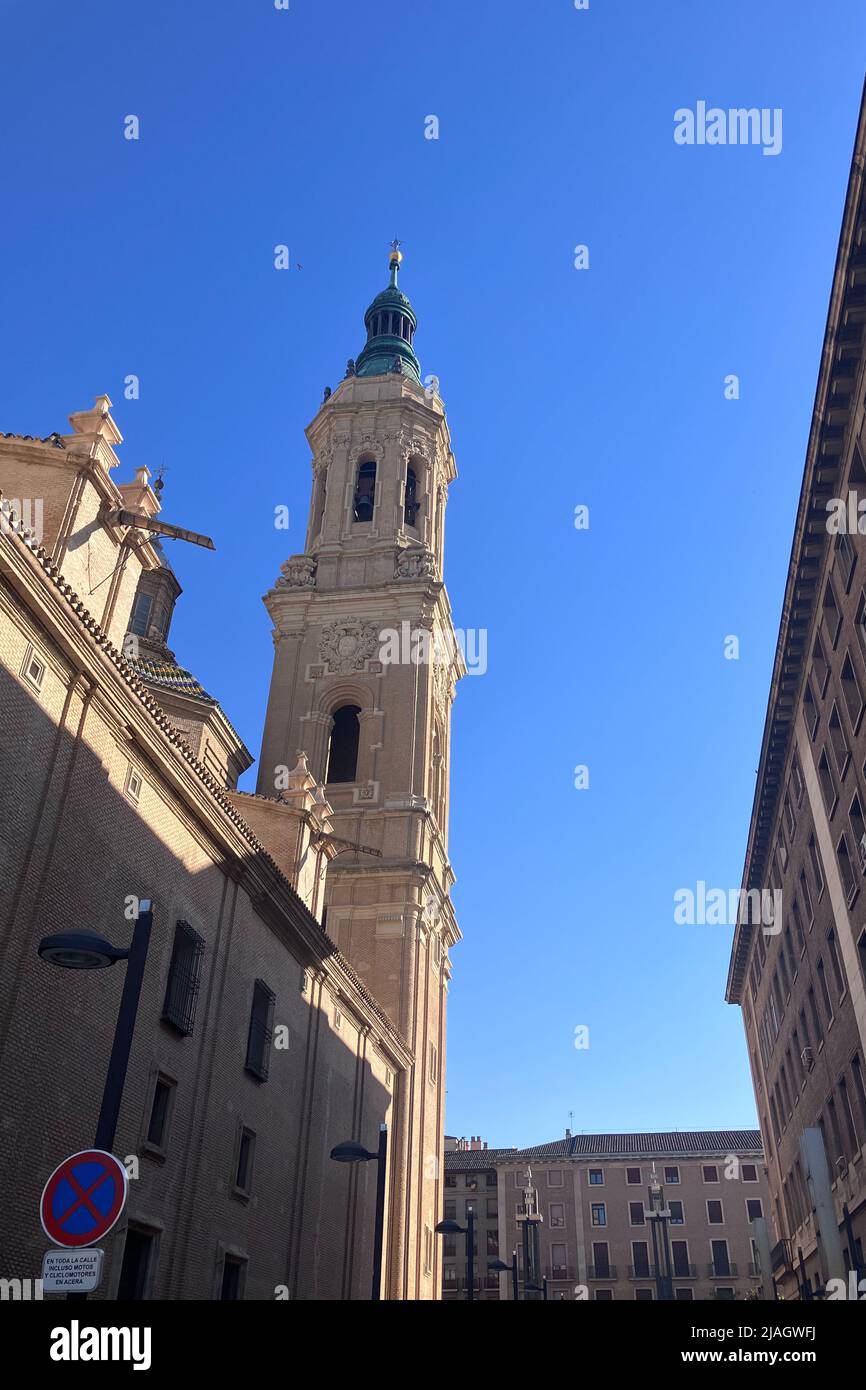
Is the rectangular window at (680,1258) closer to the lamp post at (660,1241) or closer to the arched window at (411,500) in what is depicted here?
the lamp post at (660,1241)

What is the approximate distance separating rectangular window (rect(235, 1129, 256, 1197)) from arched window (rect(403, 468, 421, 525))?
3134cm

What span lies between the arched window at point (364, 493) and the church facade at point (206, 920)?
654 cm

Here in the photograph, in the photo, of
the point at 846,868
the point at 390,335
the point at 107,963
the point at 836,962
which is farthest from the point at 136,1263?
the point at 390,335

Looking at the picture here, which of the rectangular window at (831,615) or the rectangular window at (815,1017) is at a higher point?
the rectangular window at (831,615)

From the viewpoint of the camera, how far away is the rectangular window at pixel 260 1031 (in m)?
21.1

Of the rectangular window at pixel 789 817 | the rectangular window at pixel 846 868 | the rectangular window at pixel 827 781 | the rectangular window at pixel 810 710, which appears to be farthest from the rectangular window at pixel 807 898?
the rectangular window at pixel 810 710

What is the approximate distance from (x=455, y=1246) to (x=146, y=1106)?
70324 millimetres

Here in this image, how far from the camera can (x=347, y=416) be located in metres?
50.5

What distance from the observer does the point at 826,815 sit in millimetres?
27156

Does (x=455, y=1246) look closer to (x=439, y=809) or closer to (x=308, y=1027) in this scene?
(x=439, y=809)

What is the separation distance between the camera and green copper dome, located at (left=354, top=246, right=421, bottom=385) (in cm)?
5478

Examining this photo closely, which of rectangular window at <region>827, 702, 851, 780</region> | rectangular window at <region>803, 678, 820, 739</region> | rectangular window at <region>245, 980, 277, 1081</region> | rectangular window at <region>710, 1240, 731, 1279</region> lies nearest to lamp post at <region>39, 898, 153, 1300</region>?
rectangular window at <region>245, 980, 277, 1081</region>

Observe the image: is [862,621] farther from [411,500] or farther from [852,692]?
[411,500]
